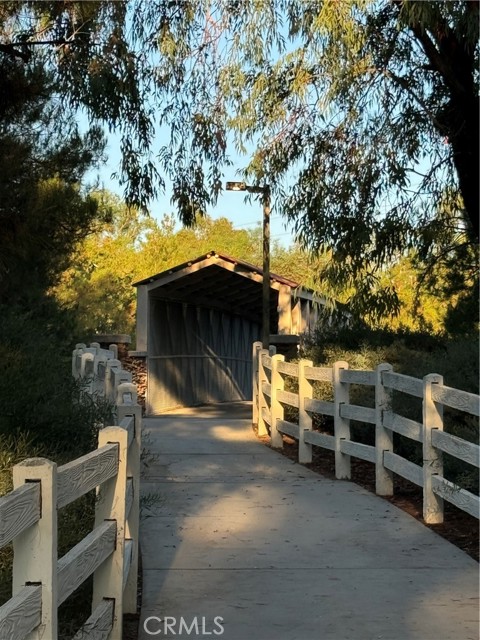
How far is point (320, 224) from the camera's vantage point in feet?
43.7

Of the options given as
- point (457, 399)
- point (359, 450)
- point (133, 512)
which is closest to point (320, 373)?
point (359, 450)

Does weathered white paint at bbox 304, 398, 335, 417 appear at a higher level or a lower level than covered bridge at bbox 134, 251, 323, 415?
lower

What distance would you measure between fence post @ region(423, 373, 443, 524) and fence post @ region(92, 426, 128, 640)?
3690 mm

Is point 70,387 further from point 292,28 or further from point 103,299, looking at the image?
point 103,299

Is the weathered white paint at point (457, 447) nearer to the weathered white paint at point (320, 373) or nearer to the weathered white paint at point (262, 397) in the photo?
the weathered white paint at point (320, 373)

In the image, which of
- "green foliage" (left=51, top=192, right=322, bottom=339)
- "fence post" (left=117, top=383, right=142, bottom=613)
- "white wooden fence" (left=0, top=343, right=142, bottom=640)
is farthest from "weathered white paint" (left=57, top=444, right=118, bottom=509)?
"green foliage" (left=51, top=192, right=322, bottom=339)

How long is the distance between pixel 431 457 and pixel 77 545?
4.32 metres

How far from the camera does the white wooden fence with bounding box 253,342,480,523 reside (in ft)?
22.7

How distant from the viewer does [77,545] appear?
3.73 m

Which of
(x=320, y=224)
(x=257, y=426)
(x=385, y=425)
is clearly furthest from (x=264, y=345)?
(x=385, y=425)

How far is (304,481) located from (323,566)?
334cm

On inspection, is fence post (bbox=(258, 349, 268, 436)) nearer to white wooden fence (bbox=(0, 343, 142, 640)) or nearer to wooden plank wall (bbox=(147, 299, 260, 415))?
wooden plank wall (bbox=(147, 299, 260, 415))

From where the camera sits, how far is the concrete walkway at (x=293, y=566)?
4961 mm

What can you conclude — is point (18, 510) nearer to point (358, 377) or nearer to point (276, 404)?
point (358, 377)
